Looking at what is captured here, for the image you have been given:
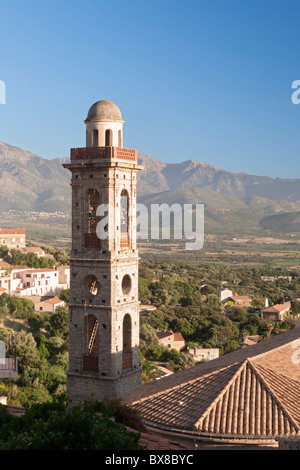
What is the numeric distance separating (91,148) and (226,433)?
9.52 m

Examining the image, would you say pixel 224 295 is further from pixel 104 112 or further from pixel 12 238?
pixel 104 112

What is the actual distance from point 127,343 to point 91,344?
113cm

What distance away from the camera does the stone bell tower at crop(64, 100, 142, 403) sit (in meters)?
19.2

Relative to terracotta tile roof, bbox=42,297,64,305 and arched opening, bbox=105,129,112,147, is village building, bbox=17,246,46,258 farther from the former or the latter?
arched opening, bbox=105,129,112,147

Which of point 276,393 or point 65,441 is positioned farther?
point 276,393

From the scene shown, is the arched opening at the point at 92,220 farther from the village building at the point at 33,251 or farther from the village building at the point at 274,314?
the village building at the point at 33,251

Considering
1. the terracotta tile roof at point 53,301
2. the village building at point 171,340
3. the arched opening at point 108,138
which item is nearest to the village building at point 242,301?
the village building at point 171,340

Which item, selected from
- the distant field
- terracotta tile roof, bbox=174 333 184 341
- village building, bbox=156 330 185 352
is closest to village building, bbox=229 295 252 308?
terracotta tile roof, bbox=174 333 184 341

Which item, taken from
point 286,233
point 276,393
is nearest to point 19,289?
A: point 276,393

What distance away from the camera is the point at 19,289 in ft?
212

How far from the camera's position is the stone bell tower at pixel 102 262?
19.2 m

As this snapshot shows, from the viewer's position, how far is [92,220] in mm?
19969

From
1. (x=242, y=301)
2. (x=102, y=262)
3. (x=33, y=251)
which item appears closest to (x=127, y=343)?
(x=102, y=262)
